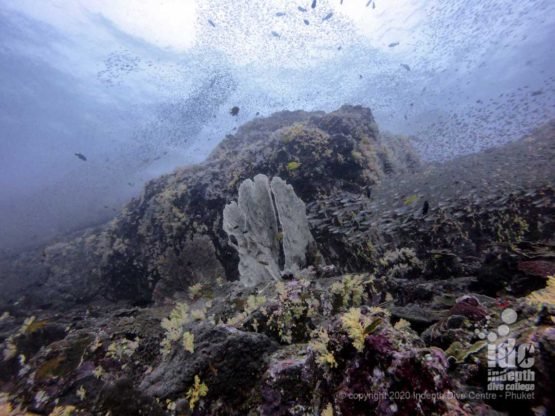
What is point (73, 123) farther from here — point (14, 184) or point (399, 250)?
point (399, 250)

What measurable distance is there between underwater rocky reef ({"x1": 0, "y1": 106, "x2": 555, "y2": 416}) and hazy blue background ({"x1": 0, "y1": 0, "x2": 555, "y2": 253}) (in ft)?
20.6

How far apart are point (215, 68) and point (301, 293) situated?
2907 cm

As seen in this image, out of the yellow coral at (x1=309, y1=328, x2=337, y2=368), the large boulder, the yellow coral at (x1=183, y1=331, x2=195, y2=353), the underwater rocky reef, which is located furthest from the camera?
the large boulder

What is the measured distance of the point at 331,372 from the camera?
2000mm

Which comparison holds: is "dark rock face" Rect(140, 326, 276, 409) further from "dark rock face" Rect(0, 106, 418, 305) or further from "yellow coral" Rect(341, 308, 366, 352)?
"dark rock face" Rect(0, 106, 418, 305)

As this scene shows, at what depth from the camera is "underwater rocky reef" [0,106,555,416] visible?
185cm

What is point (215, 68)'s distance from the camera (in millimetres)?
27531

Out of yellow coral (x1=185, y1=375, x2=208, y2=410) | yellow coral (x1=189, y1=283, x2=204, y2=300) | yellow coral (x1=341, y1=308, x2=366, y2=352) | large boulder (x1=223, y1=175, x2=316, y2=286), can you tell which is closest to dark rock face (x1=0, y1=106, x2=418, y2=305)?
yellow coral (x1=189, y1=283, x2=204, y2=300)

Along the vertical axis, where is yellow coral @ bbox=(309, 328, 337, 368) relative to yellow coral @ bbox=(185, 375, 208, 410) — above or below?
above

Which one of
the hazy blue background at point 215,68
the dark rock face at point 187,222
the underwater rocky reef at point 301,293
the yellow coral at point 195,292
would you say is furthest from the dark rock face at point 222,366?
the hazy blue background at point 215,68

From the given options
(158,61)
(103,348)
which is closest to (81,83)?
(158,61)

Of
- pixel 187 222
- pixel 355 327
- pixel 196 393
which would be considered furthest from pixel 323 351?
pixel 187 222

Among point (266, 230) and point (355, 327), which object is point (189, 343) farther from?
point (266, 230)

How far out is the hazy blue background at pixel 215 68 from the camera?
68.7 feet
